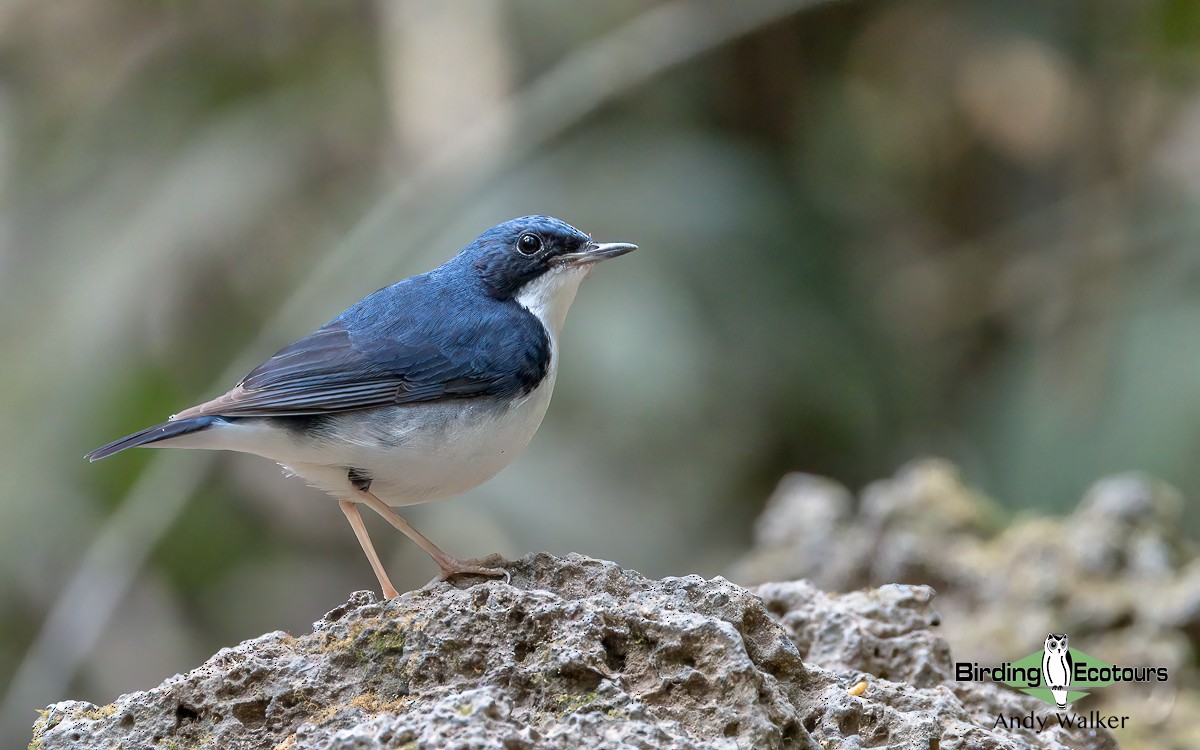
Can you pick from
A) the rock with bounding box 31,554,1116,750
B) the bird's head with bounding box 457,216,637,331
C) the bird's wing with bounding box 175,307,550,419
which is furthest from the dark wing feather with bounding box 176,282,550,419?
the rock with bounding box 31,554,1116,750

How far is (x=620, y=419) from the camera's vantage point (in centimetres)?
886

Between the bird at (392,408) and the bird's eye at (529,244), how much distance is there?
332 mm

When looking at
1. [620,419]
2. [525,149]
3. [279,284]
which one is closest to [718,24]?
[525,149]

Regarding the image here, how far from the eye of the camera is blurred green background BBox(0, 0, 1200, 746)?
8180 mm

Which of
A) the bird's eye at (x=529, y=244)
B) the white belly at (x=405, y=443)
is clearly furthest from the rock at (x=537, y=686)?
the bird's eye at (x=529, y=244)

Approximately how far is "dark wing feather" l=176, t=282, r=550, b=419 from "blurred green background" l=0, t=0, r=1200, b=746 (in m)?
3.49

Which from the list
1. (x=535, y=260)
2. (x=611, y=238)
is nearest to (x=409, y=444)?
(x=535, y=260)

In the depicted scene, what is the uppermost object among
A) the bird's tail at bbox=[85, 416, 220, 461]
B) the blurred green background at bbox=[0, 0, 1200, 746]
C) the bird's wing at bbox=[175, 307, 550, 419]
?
the blurred green background at bbox=[0, 0, 1200, 746]

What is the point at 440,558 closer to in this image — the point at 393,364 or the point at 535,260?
the point at 393,364

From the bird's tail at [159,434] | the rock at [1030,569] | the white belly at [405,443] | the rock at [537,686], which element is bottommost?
the rock at [537,686]

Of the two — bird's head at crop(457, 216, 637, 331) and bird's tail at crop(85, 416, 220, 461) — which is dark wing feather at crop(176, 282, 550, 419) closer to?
bird's tail at crop(85, 416, 220, 461)

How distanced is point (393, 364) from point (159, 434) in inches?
32.2

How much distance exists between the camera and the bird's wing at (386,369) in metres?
4.19

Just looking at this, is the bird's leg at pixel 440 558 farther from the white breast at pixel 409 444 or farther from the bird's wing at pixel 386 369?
the bird's wing at pixel 386 369
